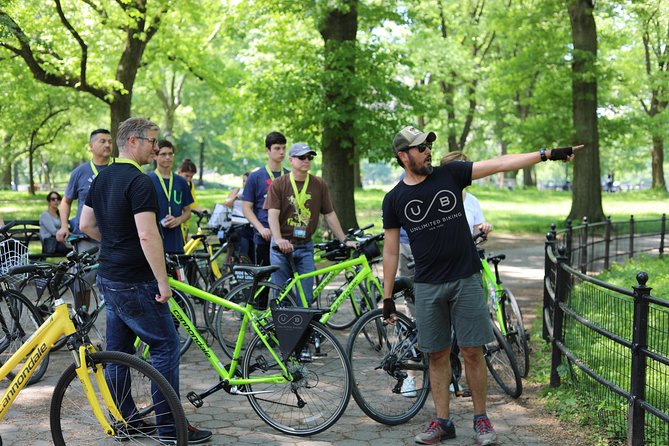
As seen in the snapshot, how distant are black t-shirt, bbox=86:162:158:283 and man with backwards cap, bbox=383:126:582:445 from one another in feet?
5.36

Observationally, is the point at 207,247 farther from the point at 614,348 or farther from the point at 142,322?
the point at 614,348

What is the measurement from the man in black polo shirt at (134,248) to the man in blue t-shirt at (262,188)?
3.02 m

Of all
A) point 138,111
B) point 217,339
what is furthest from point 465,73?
point 217,339

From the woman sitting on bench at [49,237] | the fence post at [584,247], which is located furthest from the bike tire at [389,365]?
the fence post at [584,247]

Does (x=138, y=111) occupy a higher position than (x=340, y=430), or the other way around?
(x=138, y=111)

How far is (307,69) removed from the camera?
1634 centimetres

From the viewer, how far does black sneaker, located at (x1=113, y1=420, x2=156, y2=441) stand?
4.65m

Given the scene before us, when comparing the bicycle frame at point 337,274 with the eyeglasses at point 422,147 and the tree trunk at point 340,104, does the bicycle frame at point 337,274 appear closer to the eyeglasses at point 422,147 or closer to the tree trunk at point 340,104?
the eyeglasses at point 422,147

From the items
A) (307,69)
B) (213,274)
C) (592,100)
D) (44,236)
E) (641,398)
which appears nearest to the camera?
(641,398)

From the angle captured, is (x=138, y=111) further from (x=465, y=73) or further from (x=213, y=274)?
(x=213, y=274)

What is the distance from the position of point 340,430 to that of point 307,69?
38.5ft

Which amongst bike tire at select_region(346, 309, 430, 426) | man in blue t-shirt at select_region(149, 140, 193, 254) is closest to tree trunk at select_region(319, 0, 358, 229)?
man in blue t-shirt at select_region(149, 140, 193, 254)

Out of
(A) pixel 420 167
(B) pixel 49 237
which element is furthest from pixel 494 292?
(B) pixel 49 237

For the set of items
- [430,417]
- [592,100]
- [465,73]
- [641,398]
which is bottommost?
[430,417]
